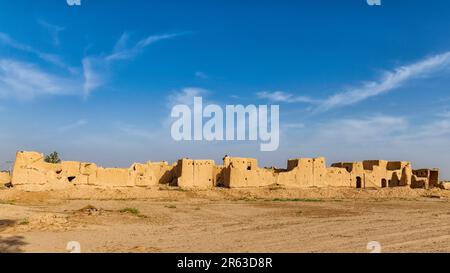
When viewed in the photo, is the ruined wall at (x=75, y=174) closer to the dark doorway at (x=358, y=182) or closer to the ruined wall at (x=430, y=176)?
the dark doorway at (x=358, y=182)

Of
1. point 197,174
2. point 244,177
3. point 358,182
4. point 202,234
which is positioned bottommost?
point 202,234

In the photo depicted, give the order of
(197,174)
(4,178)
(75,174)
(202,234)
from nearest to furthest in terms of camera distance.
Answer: (202,234) < (75,174) < (197,174) < (4,178)

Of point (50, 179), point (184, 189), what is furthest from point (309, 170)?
point (50, 179)

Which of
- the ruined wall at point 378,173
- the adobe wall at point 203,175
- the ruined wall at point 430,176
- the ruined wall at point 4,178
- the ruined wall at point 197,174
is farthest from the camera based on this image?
the ruined wall at point 430,176

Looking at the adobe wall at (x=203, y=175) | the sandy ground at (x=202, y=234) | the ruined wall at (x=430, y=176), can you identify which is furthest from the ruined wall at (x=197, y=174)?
the ruined wall at (x=430, y=176)

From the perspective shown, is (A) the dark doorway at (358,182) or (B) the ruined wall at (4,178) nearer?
(B) the ruined wall at (4,178)

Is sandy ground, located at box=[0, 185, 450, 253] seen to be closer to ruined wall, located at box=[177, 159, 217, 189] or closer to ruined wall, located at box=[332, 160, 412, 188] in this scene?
ruined wall, located at box=[177, 159, 217, 189]

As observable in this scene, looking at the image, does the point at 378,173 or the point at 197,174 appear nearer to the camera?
the point at 197,174

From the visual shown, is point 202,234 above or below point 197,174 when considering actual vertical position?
below

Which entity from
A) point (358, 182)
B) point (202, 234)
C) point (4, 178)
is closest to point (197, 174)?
point (358, 182)

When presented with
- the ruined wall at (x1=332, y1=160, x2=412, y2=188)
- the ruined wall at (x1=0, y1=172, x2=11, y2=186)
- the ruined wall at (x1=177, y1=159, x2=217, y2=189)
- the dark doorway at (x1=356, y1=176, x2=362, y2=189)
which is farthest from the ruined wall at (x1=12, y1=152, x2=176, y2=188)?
the dark doorway at (x1=356, y1=176, x2=362, y2=189)

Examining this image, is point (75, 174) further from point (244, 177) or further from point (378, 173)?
point (378, 173)

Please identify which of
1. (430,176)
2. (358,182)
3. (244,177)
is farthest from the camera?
(430,176)
